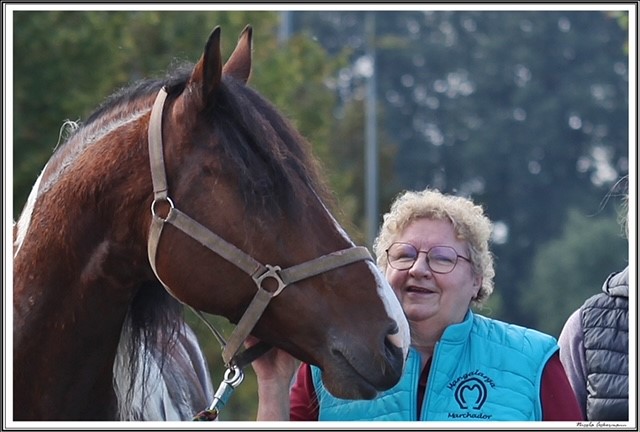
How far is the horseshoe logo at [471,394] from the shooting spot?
12.7 feet

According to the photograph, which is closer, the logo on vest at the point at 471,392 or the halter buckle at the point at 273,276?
the halter buckle at the point at 273,276

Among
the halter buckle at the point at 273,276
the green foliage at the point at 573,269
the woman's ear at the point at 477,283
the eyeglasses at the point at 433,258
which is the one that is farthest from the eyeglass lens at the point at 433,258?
the green foliage at the point at 573,269

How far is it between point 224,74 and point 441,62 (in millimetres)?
51064

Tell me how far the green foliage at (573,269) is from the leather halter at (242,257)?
36.2m

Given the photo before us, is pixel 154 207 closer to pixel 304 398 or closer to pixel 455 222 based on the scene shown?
pixel 304 398

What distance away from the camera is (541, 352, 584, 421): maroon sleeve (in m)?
3.82

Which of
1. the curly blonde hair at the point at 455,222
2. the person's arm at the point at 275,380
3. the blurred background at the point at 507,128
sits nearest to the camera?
the person's arm at the point at 275,380

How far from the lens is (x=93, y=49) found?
1291 cm

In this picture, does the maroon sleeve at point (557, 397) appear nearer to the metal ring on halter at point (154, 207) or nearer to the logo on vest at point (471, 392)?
the logo on vest at point (471, 392)

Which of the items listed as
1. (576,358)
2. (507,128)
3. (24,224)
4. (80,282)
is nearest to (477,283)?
(576,358)

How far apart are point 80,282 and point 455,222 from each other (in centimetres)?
134

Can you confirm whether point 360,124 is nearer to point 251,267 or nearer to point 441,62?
point 441,62

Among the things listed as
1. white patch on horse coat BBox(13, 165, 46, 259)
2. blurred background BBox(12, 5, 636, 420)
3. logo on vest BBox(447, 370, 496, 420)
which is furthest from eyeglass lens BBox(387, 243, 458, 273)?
blurred background BBox(12, 5, 636, 420)

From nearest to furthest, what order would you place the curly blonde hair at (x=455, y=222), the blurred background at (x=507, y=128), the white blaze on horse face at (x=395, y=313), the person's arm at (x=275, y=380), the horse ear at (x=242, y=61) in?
the white blaze on horse face at (x=395, y=313), the person's arm at (x=275, y=380), the horse ear at (x=242, y=61), the curly blonde hair at (x=455, y=222), the blurred background at (x=507, y=128)
